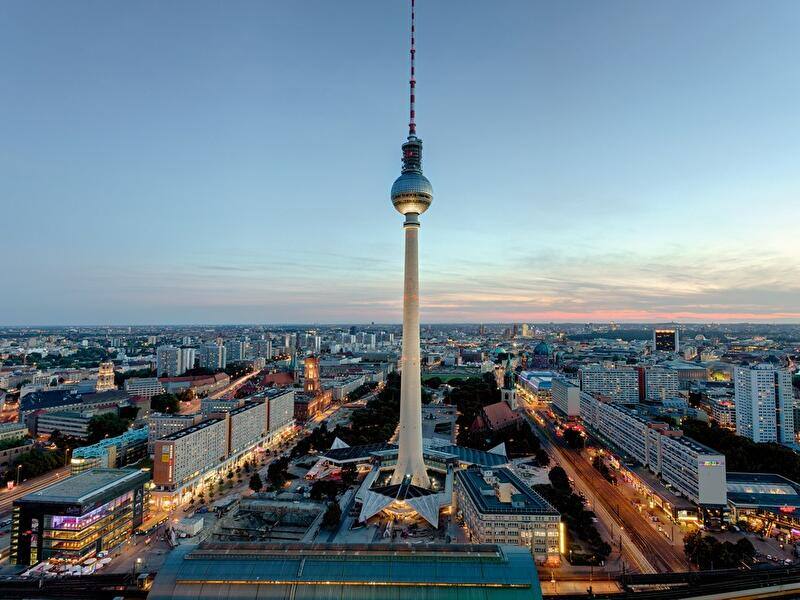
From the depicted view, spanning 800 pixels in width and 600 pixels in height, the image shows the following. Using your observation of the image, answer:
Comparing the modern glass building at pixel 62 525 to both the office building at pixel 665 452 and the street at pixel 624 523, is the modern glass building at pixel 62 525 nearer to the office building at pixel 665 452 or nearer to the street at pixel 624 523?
the street at pixel 624 523

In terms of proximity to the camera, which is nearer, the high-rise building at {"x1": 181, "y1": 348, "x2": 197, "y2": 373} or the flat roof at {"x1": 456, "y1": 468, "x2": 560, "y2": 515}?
the flat roof at {"x1": 456, "y1": 468, "x2": 560, "y2": 515}

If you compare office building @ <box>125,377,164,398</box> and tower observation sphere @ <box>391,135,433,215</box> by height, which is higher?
tower observation sphere @ <box>391,135,433,215</box>

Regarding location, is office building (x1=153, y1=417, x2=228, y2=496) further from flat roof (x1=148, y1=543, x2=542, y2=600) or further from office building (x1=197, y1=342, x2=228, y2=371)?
office building (x1=197, y1=342, x2=228, y2=371)

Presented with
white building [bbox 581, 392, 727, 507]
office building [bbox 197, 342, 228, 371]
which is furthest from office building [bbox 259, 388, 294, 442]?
office building [bbox 197, 342, 228, 371]

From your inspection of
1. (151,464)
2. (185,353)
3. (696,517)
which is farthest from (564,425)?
(185,353)

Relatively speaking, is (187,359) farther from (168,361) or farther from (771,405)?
(771,405)
